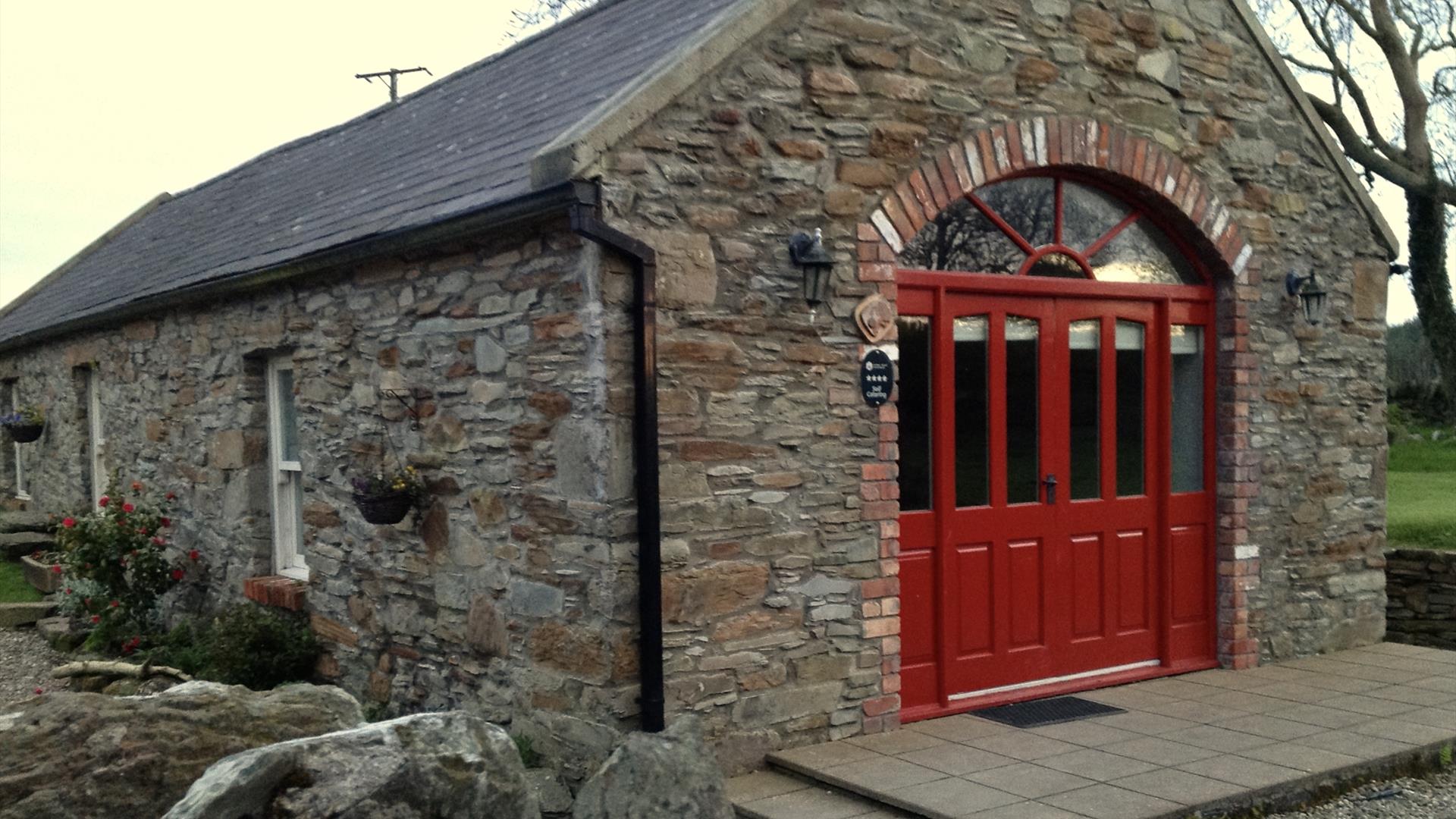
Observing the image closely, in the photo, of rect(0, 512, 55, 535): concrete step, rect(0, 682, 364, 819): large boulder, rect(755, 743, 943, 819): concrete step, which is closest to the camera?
rect(0, 682, 364, 819): large boulder

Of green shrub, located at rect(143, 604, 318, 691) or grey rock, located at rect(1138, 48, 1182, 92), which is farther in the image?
green shrub, located at rect(143, 604, 318, 691)

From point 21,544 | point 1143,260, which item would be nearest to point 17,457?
point 21,544

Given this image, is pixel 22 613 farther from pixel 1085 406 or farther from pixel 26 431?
pixel 1085 406

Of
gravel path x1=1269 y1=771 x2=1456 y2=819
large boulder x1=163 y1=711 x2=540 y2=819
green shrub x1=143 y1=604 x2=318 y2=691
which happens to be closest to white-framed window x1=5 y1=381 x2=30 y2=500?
green shrub x1=143 y1=604 x2=318 y2=691

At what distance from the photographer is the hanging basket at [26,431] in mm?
14812

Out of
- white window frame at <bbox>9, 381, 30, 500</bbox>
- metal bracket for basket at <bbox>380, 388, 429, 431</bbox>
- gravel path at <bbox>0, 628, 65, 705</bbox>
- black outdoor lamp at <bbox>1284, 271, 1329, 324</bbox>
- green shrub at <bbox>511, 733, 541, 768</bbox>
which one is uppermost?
black outdoor lamp at <bbox>1284, 271, 1329, 324</bbox>

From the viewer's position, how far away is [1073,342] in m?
7.61

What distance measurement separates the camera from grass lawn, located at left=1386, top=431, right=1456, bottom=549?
11.6 metres

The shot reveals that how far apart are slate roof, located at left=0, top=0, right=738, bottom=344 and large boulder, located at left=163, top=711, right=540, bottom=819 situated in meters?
2.55

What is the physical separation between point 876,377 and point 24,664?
770 centimetres

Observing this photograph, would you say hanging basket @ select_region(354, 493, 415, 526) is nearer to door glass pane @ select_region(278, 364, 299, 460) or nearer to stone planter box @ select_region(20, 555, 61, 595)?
door glass pane @ select_region(278, 364, 299, 460)

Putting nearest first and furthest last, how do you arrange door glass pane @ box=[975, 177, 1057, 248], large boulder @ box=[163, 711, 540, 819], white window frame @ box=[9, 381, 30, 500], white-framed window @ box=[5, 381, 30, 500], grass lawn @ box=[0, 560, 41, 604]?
1. large boulder @ box=[163, 711, 540, 819]
2. door glass pane @ box=[975, 177, 1057, 248]
3. grass lawn @ box=[0, 560, 41, 604]
4. white-framed window @ box=[5, 381, 30, 500]
5. white window frame @ box=[9, 381, 30, 500]

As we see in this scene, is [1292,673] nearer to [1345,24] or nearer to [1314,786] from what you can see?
[1314,786]

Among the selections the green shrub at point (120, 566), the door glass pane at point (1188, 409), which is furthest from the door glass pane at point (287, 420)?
the door glass pane at point (1188, 409)
